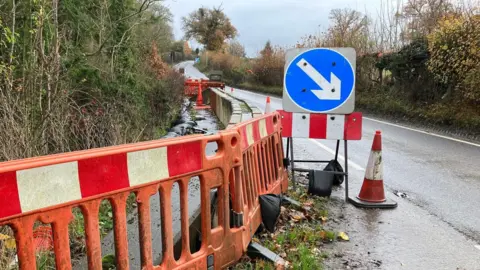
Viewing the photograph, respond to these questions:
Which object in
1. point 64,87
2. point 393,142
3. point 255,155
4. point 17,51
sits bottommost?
point 393,142

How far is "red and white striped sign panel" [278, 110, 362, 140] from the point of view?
212 inches

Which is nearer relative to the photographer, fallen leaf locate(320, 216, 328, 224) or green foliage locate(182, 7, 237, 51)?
fallen leaf locate(320, 216, 328, 224)

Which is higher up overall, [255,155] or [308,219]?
[255,155]

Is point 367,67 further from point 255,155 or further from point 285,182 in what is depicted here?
point 255,155

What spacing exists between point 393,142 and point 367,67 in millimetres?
11360

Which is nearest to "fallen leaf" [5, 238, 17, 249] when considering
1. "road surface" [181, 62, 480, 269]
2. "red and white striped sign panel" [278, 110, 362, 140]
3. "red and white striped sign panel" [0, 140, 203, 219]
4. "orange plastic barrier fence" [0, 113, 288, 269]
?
"orange plastic barrier fence" [0, 113, 288, 269]

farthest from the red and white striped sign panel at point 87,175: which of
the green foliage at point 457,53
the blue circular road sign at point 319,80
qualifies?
the green foliage at point 457,53

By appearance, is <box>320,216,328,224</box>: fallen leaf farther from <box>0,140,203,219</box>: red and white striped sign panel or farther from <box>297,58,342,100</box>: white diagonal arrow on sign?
<box>0,140,203,219</box>: red and white striped sign panel

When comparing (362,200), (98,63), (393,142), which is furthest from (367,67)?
(362,200)

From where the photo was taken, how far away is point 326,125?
17.8 ft

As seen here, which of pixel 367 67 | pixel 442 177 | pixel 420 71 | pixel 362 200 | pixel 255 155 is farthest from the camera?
pixel 367 67

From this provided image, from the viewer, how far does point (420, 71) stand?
1584cm

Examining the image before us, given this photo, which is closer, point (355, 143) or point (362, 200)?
point (362, 200)

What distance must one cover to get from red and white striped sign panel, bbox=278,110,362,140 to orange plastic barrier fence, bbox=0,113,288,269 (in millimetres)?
1743
